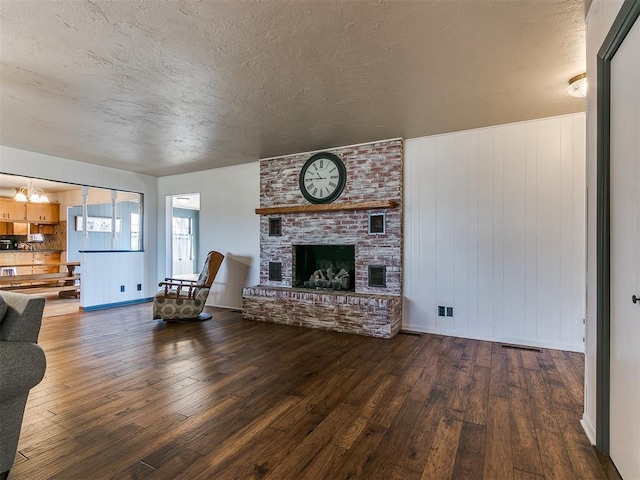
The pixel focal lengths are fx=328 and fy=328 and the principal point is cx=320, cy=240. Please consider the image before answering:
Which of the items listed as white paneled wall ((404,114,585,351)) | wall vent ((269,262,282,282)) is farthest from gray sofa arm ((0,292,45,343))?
white paneled wall ((404,114,585,351))

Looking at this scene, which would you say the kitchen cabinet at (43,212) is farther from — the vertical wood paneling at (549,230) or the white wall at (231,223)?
the vertical wood paneling at (549,230)

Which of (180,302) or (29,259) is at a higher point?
(29,259)

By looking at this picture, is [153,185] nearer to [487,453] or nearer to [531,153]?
[531,153]

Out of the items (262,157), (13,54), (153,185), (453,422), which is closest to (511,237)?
(453,422)

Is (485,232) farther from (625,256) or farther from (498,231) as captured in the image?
(625,256)

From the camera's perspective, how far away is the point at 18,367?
150 cm

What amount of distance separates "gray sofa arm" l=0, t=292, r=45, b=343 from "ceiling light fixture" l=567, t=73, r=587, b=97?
13.0 ft

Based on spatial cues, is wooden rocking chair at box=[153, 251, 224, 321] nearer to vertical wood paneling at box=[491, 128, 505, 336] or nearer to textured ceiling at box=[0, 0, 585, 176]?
textured ceiling at box=[0, 0, 585, 176]

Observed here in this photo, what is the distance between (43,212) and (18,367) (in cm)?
939

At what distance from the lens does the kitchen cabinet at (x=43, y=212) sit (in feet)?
27.8

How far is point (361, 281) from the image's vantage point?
4430mm

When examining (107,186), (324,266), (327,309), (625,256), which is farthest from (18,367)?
(107,186)

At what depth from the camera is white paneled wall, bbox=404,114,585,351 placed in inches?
136

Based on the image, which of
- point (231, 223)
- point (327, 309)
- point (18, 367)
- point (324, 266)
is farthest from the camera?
point (231, 223)
